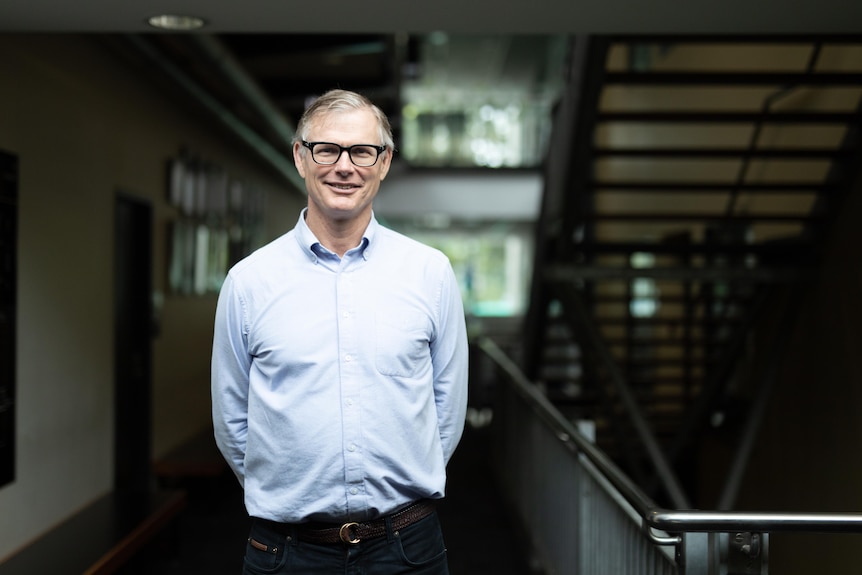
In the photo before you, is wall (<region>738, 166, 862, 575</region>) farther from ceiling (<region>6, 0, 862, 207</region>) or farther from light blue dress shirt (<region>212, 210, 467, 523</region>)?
light blue dress shirt (<region>212, 210, 467, 523</region>)

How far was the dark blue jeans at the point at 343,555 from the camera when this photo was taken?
2004mm

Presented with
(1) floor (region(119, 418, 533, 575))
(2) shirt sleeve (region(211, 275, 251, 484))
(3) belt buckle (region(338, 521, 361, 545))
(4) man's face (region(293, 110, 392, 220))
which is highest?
(4) man's face (region(293, 110, 392, 220))

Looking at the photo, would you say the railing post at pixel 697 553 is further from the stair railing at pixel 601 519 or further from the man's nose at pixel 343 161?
the man's nose at pixel 343 161

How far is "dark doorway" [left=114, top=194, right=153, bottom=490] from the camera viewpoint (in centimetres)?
596

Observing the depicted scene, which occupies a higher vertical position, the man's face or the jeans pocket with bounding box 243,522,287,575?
the man's face

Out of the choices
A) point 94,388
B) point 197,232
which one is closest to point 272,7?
point 94,388

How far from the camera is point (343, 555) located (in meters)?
2.01

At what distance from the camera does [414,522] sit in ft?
6.78

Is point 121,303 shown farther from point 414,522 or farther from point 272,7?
point 414,522

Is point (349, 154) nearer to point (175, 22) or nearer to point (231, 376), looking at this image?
point (231, 376)

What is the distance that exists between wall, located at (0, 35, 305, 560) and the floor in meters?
0.53

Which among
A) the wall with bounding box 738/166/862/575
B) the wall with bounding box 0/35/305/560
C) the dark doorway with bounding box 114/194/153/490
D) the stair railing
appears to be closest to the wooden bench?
the wall with bounding box 0/35/305/560

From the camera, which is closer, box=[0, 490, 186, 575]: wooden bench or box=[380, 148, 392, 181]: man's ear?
box=[380, 148, 392, 181]: man's ear

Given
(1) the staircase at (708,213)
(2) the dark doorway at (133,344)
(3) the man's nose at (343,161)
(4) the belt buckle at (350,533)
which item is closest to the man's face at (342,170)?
(3) the man's nose at (343,161)
